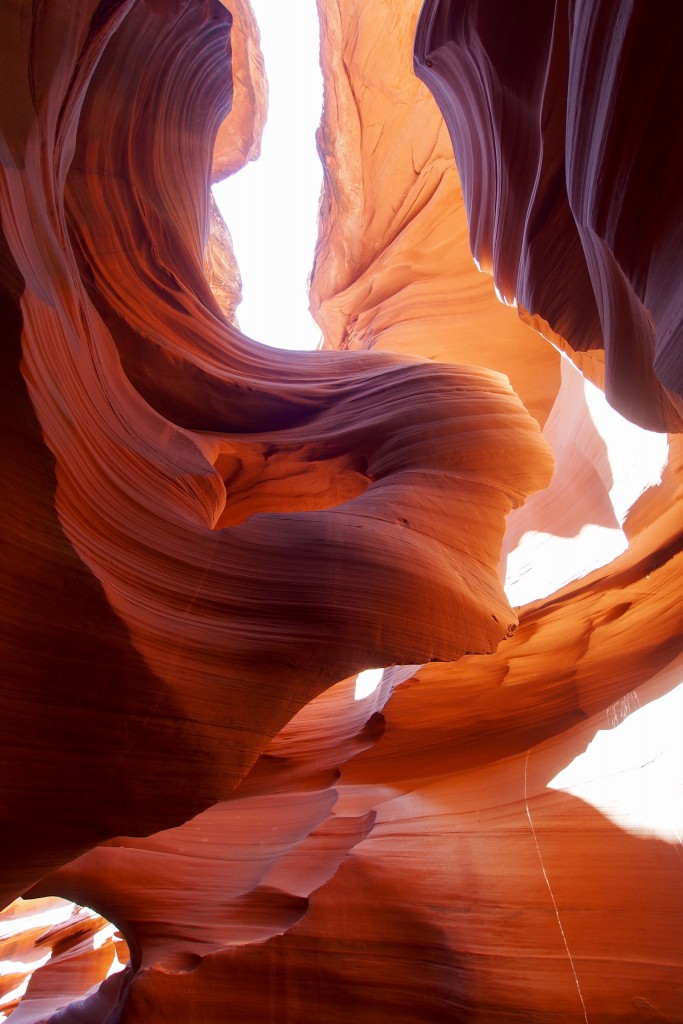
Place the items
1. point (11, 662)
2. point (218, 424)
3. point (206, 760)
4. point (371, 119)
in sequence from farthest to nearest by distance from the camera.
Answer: point (371, 119)
point (218, 424)
point (206, 760)
point (11, 662)

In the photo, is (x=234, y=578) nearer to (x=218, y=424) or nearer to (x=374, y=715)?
(x=218, y=424)

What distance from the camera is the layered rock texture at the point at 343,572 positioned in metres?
1.98

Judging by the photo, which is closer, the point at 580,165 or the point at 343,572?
the point at 580,165

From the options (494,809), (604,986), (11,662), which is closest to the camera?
(11,662)

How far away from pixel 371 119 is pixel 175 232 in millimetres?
5443

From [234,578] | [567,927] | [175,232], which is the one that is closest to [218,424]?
[175,232]

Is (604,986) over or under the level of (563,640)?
under

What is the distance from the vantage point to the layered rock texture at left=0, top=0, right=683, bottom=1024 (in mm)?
1978

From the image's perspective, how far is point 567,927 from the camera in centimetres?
322

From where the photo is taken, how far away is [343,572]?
2725 mm

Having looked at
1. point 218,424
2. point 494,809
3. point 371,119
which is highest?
point 371,119

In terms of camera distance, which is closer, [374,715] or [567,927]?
[567,927]

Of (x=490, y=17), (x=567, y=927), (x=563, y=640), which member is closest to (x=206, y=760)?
(x=567, y=927)

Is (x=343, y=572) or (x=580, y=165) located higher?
(x=580, y=165)
